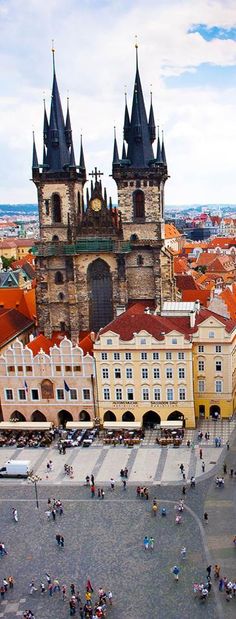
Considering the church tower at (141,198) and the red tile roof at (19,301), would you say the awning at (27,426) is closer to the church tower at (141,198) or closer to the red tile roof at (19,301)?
the church tower at (141,198)

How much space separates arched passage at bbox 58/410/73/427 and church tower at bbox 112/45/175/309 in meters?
16.1

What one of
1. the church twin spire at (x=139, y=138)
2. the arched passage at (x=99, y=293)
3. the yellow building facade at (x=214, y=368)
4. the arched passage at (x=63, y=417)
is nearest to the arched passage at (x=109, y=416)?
the arched passage at (x=63, y=417)

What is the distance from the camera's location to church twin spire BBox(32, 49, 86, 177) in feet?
250

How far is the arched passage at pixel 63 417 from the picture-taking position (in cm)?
6638

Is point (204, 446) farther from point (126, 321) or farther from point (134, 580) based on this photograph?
point (134, 580)

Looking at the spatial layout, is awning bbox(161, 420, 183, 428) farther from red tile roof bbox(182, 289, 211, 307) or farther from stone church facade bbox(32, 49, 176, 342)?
red tile roof bbox(182, 289, 211, 307)

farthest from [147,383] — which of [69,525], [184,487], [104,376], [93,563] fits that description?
[93,563]

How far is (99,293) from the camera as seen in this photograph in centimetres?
7669

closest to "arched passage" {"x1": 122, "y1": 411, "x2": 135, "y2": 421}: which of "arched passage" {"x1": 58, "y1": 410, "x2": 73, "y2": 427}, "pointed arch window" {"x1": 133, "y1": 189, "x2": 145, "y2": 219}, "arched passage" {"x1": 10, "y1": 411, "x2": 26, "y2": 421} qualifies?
"arched passage" {"x1": 58, "y1": 410, "x2": 73, "y2": 427}

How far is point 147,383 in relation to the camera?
63.1 metres

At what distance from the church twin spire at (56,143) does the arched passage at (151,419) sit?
1151 inches

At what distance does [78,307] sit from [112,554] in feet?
122

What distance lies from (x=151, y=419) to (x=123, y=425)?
3.76m

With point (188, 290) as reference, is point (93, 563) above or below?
below
